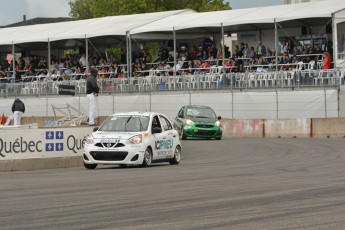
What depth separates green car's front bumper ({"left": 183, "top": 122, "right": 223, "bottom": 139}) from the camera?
133 ft

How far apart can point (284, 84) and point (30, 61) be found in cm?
2160

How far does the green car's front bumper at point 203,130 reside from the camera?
133 ft

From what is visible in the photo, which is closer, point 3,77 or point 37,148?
point 37,148

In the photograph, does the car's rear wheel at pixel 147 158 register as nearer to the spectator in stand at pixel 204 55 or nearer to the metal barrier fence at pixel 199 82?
the metal barrier fence at pixel 199 82

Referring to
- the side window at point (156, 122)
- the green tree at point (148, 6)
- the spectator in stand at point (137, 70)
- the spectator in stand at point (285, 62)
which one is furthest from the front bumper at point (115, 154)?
the green tree at point (148, 6)

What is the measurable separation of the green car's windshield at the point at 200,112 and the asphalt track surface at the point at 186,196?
13.3m

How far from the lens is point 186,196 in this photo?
653 inches

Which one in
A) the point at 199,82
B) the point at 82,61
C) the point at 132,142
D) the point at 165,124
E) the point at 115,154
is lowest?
the point at 115,154

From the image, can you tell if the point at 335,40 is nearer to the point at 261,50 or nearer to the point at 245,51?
the point at 261,50

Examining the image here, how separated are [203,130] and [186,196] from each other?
24.1 m

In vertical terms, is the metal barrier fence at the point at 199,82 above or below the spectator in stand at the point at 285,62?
below

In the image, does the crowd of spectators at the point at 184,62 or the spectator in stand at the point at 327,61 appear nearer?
the spectator in stand at the point at 327,61

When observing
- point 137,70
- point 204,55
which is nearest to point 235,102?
point 204,55

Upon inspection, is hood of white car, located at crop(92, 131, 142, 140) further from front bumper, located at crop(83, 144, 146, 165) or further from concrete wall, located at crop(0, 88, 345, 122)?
concrete wall, located at crop(0, 88, 345, 122)
